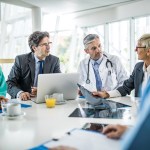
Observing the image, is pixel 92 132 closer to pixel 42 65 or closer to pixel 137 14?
pixel 42 65

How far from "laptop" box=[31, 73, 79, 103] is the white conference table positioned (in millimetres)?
257

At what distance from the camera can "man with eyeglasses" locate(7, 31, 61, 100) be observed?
272 centimetres

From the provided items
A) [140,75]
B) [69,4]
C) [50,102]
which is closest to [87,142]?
[50,102]

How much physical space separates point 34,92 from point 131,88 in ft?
3.54

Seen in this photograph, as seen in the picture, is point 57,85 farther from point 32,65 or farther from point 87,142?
point 87,142

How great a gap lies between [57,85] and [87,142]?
3.77 ft

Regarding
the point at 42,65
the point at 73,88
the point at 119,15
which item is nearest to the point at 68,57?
the point at 119,15

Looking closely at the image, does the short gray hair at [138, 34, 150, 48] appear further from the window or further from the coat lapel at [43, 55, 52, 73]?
the window

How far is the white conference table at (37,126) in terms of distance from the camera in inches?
44.6

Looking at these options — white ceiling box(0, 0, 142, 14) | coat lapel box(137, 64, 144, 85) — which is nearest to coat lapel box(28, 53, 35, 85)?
coat lapel box(137, 64, 144, 85)

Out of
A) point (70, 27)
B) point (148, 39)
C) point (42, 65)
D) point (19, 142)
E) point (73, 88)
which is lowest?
point (19, 142)

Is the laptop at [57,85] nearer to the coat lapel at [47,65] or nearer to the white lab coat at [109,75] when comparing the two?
the coat lapel at [47,65]

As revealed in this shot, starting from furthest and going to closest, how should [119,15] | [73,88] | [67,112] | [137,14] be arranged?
[119,15], [137,14], [73,88], [67,112]

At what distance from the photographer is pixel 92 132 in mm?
1203
